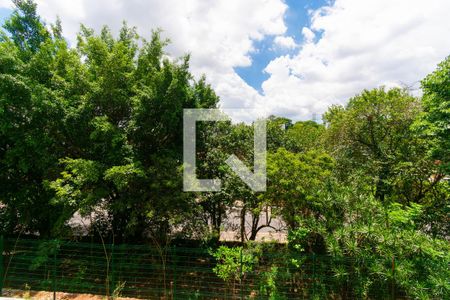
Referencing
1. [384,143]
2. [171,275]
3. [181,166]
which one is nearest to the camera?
[181,166]

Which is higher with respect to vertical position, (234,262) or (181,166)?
(181,166)

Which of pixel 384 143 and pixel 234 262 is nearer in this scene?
pixel 234 262

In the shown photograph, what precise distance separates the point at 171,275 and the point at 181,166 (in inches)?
118

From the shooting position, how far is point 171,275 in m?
6.68

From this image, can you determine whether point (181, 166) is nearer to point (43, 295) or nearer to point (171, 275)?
point (171, 275)

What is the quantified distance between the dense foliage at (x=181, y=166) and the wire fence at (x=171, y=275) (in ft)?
0.59

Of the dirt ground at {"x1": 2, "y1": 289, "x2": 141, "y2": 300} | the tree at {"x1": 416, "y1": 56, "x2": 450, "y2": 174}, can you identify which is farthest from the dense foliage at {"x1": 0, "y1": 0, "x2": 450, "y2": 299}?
the dirt ground at {"x1": 2, "y1": 289, "x2": 141, "y2": 300}

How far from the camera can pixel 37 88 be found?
243 inches

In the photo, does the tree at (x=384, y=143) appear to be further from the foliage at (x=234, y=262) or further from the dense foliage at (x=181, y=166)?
the foliage at (x=234, y=262)

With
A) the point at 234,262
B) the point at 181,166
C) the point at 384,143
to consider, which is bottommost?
the point at 234,262

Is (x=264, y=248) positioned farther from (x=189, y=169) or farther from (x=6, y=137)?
(x=6, y=137)

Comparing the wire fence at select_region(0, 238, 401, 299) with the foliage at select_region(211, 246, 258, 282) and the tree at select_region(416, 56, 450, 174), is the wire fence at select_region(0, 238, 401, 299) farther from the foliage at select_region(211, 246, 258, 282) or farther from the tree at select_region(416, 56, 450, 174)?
the tree at select_region(416, 56, 450, 174)

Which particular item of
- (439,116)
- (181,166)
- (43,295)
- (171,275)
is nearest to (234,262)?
(171,275)

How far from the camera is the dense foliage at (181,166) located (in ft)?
16.8
